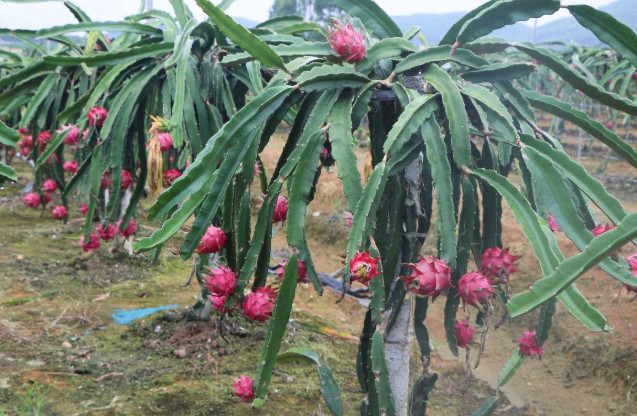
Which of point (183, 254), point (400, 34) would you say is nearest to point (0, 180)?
point (183, 254)

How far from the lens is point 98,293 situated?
124 inches

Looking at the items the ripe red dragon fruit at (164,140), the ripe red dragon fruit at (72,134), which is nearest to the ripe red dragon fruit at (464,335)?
the ripe red dragon fruit at (164,140)

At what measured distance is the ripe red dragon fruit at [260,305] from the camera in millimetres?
1288

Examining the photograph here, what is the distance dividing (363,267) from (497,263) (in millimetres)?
313

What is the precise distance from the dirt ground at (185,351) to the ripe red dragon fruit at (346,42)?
1.01m

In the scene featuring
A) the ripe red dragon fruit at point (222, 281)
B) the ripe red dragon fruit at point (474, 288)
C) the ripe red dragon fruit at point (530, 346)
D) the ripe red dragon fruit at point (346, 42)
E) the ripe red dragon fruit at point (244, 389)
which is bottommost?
the ripe red dragon fruit at point (244, 389)

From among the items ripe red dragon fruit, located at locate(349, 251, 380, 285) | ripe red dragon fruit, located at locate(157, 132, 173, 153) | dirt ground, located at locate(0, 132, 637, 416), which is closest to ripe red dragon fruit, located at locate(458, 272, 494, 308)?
ripe red dragon fruit, located at locate(349, 251, 380, 285)

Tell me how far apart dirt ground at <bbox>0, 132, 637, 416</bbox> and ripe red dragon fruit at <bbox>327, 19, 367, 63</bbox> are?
101 centimetres

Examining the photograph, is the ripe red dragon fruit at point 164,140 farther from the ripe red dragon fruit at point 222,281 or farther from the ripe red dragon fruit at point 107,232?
the ripe red dragon fruit at point 107,232

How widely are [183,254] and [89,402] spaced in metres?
1.19

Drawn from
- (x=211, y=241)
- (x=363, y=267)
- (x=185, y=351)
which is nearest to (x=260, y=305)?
(x=211, y=241)

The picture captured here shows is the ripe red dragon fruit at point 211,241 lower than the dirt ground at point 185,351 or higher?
higher

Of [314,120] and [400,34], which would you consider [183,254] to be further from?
[400,34]

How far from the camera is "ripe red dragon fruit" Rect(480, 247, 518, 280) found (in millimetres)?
1187
